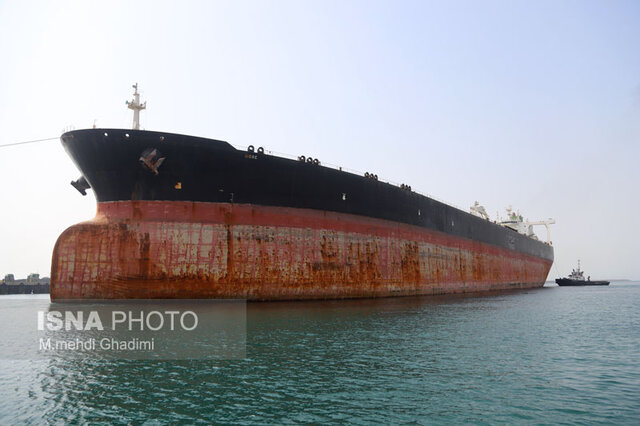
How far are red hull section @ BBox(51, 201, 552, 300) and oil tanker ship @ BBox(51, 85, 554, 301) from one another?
0.18 feet

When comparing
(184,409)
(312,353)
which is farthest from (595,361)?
(184,409)

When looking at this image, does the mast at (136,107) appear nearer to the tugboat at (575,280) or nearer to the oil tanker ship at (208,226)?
the oil tanker ship at (208,226)

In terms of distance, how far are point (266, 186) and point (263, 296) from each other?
6284 mm

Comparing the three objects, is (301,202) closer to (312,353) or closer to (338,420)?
(312,353)

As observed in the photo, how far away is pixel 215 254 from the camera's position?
20812 mm

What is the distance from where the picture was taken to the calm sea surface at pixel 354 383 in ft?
20.3

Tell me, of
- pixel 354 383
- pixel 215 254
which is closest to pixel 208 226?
→ pixel 215 254

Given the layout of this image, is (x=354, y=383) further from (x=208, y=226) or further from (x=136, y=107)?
(x=136, y=107)

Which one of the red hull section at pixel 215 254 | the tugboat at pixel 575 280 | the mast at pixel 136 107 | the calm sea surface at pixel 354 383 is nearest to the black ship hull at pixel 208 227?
the red hull section at pixel 215 254

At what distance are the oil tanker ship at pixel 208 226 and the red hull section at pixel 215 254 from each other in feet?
0.18

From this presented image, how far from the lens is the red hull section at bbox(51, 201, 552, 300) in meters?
20.0

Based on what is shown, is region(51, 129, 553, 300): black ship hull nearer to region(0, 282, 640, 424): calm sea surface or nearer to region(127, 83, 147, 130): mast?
region(127, 83, 147, 130): mast

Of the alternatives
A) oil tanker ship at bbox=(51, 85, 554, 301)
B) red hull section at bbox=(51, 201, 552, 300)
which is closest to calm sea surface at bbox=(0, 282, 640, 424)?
red hull section at bbox=(51, 201, 552, 300)

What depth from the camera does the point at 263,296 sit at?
70.8ft
